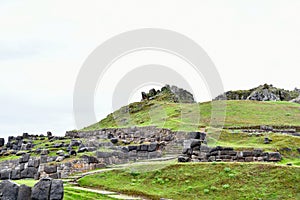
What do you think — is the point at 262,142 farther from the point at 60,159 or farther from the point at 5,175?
the point at 5,175

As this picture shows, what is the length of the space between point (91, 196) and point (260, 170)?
827 centimetres

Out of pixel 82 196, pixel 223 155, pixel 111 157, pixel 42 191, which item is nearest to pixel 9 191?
pixel 42 191

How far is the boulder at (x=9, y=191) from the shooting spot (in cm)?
1586

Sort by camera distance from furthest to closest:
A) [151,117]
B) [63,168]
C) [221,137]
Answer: [151,117]
[221,137]
[63,168]

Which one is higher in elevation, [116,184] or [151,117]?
[151,117]

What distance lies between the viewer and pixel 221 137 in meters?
37.7

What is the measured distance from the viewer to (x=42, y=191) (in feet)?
52.0

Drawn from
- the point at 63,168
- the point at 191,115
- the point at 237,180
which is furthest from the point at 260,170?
the point at 191,115

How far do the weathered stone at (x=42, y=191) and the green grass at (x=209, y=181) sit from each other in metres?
6.27

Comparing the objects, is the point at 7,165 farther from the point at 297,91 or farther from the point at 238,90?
the point at 297,91

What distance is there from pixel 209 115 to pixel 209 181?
106 ft

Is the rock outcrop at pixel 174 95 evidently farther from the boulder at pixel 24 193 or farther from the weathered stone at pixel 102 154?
the boulder at pixel 24 193

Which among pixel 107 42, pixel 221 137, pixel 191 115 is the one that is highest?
pixel 107 42

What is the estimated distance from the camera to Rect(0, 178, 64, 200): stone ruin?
622 inches
